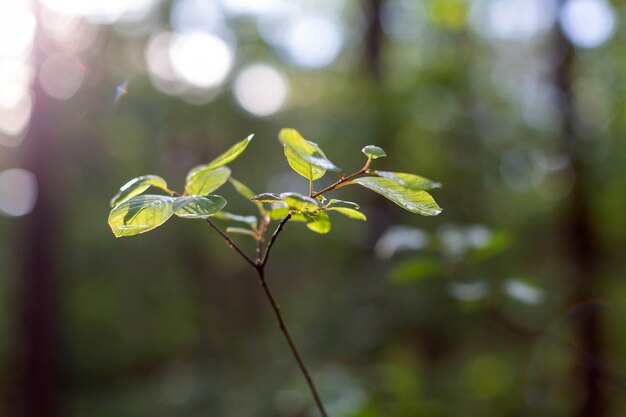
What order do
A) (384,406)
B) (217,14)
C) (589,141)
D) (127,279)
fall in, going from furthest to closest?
(127,279), (217,14), (589,141), (384,406)

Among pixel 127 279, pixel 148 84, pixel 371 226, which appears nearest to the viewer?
pixel 371 226

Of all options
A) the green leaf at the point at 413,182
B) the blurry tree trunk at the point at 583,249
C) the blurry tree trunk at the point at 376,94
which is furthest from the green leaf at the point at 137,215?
the blurry tree trunk at the point at 583,249

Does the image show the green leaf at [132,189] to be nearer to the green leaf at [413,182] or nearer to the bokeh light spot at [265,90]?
the green leaf at [413,182]

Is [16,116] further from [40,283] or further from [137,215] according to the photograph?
[137,215]

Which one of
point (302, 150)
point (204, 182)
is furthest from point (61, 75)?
point (302, 150)

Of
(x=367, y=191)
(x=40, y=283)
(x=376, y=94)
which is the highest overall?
(x=376, y=94)

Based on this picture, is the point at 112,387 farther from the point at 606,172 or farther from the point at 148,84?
the point at 606,172

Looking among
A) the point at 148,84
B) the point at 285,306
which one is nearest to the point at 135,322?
the point at 285,306
